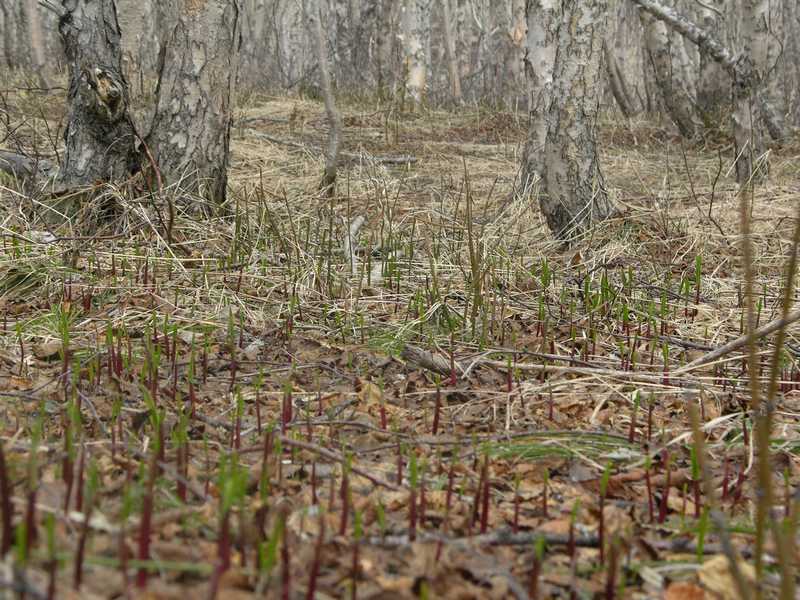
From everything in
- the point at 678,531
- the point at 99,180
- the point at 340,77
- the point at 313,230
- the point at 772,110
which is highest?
the point at 340,77

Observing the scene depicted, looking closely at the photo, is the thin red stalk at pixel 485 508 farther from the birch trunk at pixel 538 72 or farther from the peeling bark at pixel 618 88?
the peeling bark at pixel 618 88

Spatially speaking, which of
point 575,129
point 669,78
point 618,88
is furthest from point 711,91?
point 575,129

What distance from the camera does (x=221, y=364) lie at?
334cm

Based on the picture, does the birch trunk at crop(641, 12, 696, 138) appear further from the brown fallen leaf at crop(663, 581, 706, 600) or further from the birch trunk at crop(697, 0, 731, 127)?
the brown fallen leaf at crop(663, 581, 706, 600)

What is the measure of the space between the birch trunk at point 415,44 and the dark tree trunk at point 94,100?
9609mm

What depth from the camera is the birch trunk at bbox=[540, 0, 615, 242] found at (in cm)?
498

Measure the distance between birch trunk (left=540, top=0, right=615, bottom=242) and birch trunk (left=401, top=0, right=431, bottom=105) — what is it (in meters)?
9.21

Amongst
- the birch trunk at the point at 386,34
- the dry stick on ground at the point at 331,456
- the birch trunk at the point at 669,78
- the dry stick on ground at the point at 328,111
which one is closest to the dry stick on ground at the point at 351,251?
the dry stick on ground at the point at 328,111

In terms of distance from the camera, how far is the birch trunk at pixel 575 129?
4980mm

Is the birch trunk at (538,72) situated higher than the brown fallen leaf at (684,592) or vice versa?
the birch trunk at (538,72)

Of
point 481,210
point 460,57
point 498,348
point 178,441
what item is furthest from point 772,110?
point 460,57

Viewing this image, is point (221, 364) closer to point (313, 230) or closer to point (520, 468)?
point (520, 468)

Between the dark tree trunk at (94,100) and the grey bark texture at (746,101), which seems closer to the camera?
the dark tree trunk at (94,100)

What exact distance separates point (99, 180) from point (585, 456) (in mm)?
3394
